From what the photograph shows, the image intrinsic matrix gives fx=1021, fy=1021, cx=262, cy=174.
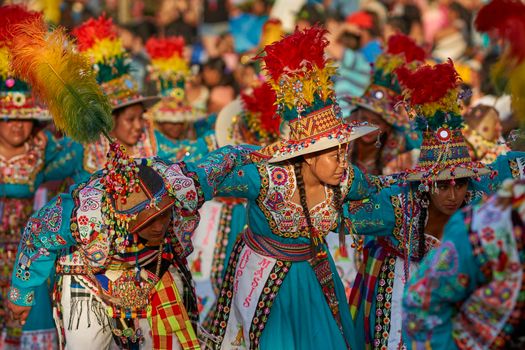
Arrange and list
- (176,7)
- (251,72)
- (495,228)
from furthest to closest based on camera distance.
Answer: (176,7) → (251,72) → (495,228)

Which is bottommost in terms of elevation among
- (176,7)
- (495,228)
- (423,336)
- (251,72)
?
(423,336)

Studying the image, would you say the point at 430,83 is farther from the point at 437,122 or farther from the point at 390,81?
the point at 390,81

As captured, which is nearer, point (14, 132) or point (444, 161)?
point (444, 161)

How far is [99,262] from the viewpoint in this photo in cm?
518

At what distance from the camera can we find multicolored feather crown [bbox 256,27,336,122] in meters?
5.38

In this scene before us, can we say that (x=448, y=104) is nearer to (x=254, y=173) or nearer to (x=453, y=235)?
(x=254, y=173)

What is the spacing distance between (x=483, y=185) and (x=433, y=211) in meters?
0.33

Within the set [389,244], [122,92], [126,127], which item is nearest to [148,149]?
[126,127]

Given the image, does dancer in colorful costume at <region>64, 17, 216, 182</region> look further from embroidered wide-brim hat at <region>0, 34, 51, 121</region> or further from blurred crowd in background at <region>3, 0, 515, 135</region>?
blurred crowd in background at <region>3, 0, 515, 135</region>

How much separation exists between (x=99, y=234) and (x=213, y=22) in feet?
31.4

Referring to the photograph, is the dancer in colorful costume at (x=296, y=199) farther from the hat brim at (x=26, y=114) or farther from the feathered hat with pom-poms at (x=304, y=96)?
the hat brim at (x=26, y=114)

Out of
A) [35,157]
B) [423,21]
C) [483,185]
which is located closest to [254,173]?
[483,185]

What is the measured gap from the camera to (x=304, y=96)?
5371 mm

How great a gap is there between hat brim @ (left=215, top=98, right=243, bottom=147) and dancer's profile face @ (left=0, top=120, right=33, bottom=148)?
1626 mm
